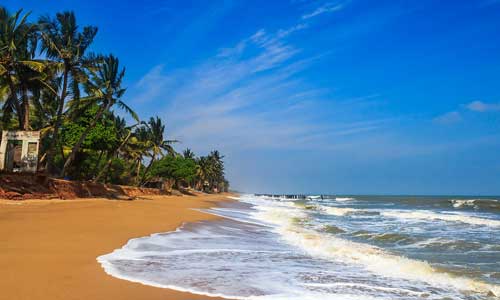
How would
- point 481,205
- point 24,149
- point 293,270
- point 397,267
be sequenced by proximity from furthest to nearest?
point 481,205
point 24,149
point 397,267
point 293,270

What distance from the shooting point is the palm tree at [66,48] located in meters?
21.1

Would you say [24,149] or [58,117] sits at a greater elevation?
[58,117]

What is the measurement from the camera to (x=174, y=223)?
13.7 m

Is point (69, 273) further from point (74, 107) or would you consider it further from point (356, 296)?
point (74, 107)

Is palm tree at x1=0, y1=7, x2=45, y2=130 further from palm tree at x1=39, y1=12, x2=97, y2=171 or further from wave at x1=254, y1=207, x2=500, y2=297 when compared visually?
wave at x1=254, y1=207, x2=500, y2=297

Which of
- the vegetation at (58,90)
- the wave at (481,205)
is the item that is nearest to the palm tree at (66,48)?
the vegetation at (58,90)

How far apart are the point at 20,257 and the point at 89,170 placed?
3021cm

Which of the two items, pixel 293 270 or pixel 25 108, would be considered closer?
pixel 293 270

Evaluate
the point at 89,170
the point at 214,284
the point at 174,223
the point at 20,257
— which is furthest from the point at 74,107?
the point at 214,284

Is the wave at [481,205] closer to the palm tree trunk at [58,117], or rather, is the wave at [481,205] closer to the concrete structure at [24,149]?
the palm tree trunk at [58,117]

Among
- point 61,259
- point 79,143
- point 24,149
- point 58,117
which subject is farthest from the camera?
point 79,143

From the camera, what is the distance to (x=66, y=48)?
21.5 m

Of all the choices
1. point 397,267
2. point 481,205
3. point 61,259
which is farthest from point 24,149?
point 481,205

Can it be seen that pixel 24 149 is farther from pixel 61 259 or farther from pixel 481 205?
pixel 481 205
